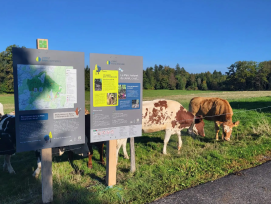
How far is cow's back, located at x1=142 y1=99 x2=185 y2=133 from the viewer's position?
26.0 feet

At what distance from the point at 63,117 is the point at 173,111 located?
519 centimetres

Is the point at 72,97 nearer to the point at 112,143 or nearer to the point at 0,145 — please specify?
A: the point at 112,143

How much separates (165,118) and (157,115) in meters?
0.37

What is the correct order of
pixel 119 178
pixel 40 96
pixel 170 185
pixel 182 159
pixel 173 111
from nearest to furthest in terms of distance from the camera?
pixel 40 96, pixel 170 185, pixel 119 178, pixel 182 159, pixel 173 111

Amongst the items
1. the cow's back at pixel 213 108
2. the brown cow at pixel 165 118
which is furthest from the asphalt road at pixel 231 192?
the cow's back at pixel 213 108

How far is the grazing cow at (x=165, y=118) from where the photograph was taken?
7926 millimetres

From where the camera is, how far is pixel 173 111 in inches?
327

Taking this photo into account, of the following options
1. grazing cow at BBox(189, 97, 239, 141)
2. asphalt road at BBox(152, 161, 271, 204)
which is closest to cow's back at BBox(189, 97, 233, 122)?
grazing cow at BBox(189, 97, 239, 141)

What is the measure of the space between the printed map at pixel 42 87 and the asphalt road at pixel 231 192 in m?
2.74

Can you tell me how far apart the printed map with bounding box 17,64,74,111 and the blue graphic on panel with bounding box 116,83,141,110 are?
1112mm

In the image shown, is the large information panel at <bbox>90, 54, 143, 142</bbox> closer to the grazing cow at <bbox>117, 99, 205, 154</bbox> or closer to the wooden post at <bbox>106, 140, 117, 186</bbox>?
the wooden post at <bbox>106, 140, 117, 186</bbox>

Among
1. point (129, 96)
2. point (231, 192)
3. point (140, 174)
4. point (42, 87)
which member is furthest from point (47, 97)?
point (231, 192)

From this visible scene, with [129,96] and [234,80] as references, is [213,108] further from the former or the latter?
[234,80]

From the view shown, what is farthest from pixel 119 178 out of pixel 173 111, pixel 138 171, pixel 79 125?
pixel 173 111
